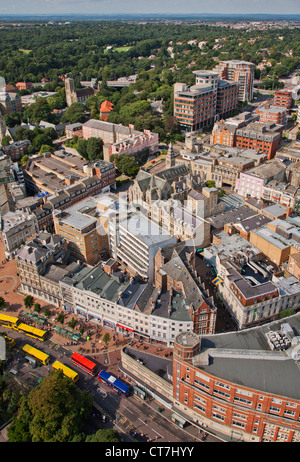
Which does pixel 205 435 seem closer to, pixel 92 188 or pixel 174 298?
pixel 174 298

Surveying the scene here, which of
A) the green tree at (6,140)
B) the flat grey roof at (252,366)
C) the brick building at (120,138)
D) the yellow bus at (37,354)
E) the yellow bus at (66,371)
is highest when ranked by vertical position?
the brick building at (120,138)

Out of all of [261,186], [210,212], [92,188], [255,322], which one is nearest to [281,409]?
[255,322]

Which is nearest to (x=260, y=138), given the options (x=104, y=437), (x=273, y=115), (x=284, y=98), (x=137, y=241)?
(x=273, y=115)

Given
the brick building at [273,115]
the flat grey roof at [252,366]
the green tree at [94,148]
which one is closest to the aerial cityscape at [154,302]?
the flat grey roof at [252,366]

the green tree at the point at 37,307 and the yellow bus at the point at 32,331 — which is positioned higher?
the green tree at the point at 37,307

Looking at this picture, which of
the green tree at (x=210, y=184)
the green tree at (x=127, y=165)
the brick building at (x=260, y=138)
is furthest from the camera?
the brick building at (x=260, y=138)

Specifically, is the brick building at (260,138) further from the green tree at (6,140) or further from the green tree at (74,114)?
the green tree at (6,140)
